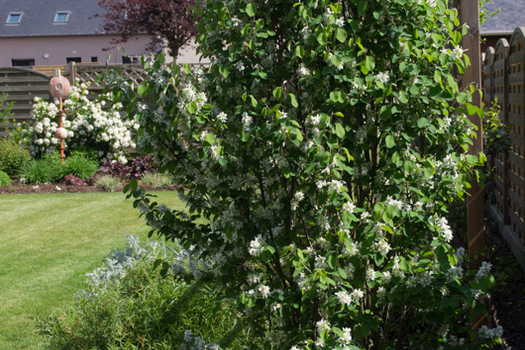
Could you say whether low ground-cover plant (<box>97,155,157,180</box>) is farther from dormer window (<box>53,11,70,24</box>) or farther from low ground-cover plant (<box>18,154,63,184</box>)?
dormer window (<box>53,11,70,24</box>)

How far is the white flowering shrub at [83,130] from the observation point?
12.7m

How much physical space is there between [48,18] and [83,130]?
25.2 metres

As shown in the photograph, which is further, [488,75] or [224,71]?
[488,75]

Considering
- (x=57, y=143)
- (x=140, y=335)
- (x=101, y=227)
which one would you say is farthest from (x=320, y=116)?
(x=57, y=143)

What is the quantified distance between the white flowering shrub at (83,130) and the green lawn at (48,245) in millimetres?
2073

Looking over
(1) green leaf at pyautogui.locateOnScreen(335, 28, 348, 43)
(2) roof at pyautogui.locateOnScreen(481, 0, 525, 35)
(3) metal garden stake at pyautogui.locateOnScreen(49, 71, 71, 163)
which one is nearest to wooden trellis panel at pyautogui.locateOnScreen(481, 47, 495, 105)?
(1) green leaf at pyautogui.locateOnScreen(335, 28, 348, 43)

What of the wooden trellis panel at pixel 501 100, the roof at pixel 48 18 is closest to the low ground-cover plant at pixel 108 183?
the wooden trellis panel at pixel 501 100

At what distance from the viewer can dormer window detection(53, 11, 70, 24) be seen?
115ft

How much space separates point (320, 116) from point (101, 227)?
6.33m

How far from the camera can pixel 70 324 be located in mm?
4055

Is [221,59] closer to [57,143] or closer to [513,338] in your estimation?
[513,338]

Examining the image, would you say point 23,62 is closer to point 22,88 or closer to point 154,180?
point 22,88

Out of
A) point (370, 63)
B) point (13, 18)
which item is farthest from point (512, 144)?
point (13, 18)

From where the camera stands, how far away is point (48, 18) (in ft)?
116
